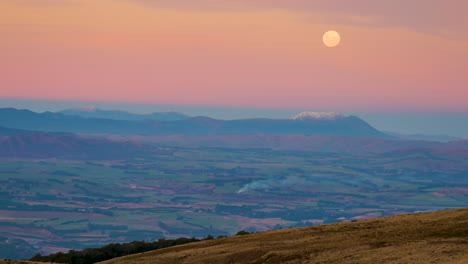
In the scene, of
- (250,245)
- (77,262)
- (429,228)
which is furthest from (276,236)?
(77,262)

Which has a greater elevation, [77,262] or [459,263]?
[459,263]

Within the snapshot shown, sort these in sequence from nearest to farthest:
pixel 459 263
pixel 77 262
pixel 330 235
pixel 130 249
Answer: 1. pixel 459 263
2. pixel 330 235
3. pixel 77 262
4. pixel 130 249

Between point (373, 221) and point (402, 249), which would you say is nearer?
point (402, 249)

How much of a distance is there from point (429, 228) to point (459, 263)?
870 inches

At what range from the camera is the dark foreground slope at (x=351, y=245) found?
58375 mm

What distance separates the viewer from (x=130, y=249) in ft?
382

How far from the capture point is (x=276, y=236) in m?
86.1

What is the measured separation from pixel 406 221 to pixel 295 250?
18.1 m

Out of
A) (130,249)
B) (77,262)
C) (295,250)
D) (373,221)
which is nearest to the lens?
(295,250)

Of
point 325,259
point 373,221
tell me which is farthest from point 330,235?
point 325,259

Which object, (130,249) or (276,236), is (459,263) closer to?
(276,236)

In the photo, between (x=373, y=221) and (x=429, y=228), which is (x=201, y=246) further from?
(x=429, y=228)

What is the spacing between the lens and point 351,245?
67625mm

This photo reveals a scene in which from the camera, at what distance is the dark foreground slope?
58375mm
